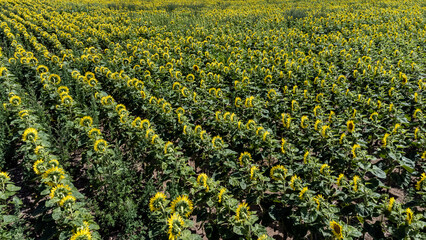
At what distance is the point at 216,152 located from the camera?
3387 millimetres

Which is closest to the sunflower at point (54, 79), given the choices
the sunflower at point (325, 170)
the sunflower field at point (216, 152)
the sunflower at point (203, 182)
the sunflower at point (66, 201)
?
the sunflower field at point (216, 152)

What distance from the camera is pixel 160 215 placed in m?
→ 2.60

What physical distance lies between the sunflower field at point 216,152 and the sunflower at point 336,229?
0.09 feet

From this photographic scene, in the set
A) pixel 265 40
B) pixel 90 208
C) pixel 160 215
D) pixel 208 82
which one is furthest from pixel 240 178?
pixel 265 40

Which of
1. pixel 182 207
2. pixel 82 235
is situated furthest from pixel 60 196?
pixel 182 207

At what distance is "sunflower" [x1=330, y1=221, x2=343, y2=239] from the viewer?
2183 mm

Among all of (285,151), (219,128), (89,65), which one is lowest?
(89,65)

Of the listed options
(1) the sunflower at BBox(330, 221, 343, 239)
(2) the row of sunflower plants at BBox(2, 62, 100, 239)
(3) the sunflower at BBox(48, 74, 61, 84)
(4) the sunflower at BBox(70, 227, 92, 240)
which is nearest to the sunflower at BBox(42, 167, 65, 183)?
(2) the row of sunflower plants at BBox(2, 62, 100, 239)

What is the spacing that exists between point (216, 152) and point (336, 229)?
5.34ft

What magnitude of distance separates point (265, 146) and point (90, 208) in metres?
2.29

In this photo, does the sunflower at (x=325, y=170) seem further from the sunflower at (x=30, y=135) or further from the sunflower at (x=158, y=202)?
the sunflower at (x=30, y=135)

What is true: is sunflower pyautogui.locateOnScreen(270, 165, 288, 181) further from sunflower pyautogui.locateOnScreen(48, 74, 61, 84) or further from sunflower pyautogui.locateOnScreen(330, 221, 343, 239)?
sunflower pyautogui.locateOnScreen(48, 74, 61, 84)

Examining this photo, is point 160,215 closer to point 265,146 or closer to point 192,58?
point 265,146

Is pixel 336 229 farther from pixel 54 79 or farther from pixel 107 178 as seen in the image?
pixel 54 79
